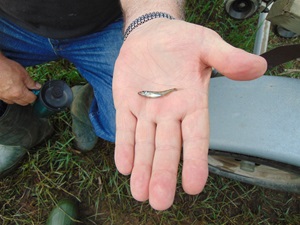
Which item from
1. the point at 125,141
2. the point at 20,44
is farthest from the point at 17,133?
the point at 125,141

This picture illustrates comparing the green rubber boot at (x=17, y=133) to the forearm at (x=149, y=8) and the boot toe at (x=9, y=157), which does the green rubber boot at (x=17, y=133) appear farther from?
the forearm at (x=149, y=8)

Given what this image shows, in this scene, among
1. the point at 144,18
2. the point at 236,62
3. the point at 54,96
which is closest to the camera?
the point at 236,62

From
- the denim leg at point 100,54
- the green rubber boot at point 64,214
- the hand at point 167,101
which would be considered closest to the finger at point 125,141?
the hand at point 167,101

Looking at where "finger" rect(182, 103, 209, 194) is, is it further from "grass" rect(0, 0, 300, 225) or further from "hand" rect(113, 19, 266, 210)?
"grass" rect(0, 0, 300, 225)

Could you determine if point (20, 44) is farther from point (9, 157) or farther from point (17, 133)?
point (9, 157)

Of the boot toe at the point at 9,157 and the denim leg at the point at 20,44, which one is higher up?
A: the denim leg at the point at 20,44

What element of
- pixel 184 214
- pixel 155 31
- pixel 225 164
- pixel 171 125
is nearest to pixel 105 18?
pixel 155 31

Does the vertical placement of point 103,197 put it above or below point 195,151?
below
